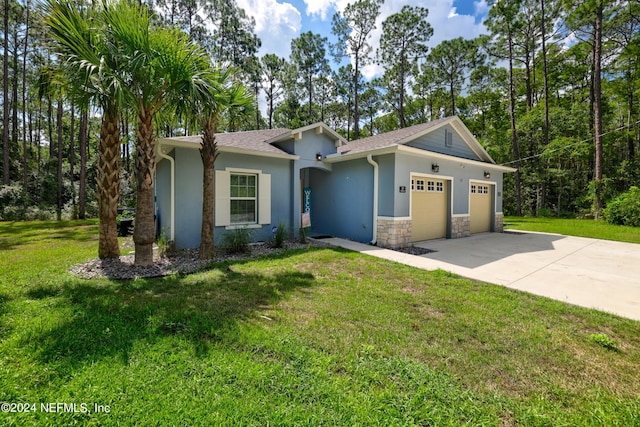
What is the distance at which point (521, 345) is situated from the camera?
2992mm

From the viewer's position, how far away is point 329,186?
1072 centimetres

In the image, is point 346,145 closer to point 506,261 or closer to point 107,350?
point 506,261

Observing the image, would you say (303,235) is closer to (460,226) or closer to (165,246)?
(165,246)

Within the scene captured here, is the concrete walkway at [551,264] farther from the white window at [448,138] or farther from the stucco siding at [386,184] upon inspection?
the white window at [448,138]

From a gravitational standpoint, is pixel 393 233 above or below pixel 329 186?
below

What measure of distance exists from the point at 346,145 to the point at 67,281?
9910 mm

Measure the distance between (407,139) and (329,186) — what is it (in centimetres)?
333

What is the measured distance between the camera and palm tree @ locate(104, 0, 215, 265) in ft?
15.8

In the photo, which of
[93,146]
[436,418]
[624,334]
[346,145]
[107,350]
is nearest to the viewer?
[436,418]

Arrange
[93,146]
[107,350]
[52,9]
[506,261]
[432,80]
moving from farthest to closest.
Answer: [93,146] → [432,80] → [506,261] → [52,9] → [107,350]

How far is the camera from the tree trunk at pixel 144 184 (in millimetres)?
5469

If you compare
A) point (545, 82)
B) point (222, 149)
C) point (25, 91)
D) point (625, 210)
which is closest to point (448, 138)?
point (222, 149)

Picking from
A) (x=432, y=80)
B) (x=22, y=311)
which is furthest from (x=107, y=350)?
(x=432, y=80)

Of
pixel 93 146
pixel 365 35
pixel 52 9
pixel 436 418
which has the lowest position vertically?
pixel 436 418
